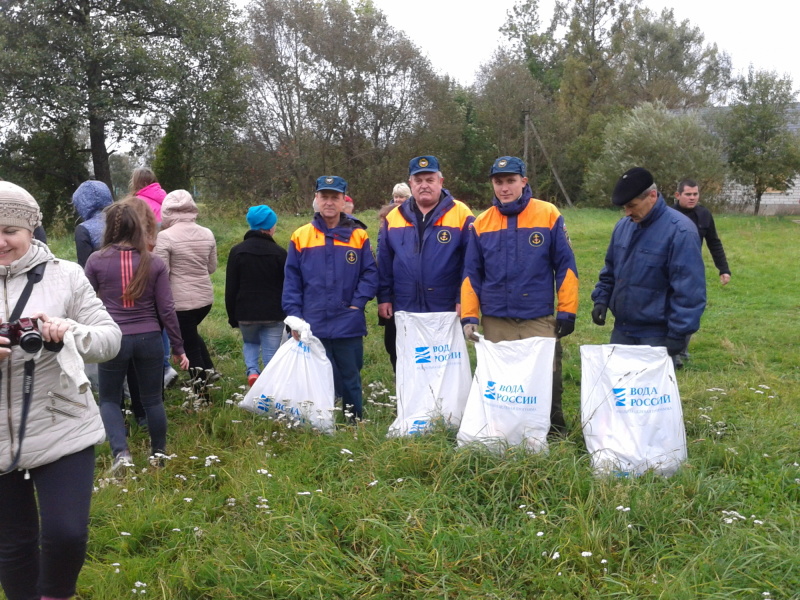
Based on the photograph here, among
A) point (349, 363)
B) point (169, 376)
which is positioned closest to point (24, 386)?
point (349, 363)

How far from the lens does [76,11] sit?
20812 mm

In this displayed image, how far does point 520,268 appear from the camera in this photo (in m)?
4.42

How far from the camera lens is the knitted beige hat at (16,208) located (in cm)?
249

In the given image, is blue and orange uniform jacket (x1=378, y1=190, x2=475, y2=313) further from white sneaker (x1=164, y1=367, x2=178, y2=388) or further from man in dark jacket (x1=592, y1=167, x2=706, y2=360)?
white sneaker (x1=164, y1=367, x2=178, y2=388)

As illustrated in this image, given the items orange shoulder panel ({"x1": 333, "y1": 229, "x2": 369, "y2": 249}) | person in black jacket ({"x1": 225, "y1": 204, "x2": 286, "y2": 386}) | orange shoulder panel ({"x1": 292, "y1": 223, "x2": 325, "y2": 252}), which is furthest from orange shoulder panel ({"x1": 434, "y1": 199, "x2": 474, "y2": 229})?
person in black jacket ({"x1": 225, "y1": 204, "x2": 286, "y2": 386})

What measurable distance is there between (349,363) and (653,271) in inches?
80.9

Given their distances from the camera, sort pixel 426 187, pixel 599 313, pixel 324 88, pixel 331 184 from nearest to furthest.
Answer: pixel 599 313, pixel 426 187, pixel 331 184, pixel 324 88

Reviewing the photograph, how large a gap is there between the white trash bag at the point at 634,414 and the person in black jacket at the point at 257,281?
2.73 metres

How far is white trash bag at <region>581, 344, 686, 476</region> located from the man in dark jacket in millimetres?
262

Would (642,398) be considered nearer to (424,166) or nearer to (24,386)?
(424,166)

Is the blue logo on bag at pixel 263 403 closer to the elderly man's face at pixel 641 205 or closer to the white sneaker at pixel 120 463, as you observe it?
the white sneaker at pixel 120 463

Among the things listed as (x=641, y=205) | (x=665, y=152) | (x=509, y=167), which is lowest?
(x=641, y=205)

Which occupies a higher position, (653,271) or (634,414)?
(653,271)

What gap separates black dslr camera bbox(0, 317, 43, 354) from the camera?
231cm
